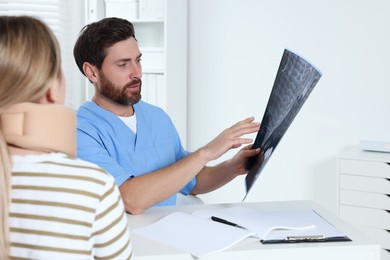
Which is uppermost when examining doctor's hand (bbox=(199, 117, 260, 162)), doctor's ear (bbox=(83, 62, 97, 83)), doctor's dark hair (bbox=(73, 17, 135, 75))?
doctor's dark hair (bbox=(73, 17, 135, 75))

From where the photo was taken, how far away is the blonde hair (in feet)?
2.80

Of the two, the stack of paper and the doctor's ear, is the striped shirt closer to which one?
the stack of paper

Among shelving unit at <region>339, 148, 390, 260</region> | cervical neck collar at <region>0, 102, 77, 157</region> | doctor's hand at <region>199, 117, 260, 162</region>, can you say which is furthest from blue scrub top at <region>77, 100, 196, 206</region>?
shelving unit at <region>339, 148, 390, 260</region>

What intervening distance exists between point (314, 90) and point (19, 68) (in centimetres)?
240

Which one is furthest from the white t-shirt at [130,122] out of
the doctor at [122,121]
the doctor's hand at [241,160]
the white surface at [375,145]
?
the white surface at [375,145]

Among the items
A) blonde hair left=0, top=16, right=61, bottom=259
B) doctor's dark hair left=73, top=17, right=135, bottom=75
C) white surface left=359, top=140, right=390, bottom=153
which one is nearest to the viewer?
blonde hair left=0, top=16, right=61, bottom=259

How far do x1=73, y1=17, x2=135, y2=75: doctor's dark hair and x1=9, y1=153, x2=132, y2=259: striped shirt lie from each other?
1.08 meters

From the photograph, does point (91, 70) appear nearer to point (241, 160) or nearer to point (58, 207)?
point (241, 160)

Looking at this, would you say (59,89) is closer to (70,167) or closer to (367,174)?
(70,167)

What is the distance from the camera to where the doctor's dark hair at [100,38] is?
193 cm

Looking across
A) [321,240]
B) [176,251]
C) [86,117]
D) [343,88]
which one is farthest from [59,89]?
[343,88]

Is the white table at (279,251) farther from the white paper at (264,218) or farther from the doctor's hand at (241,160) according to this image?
the doctor's hand at (241,160)

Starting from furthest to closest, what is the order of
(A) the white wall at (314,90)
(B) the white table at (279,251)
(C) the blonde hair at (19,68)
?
(A) the white wall at (314,90), (B) the white table at (279,251), (C) the blonde hair at (19,68)

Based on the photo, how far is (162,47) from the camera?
3.32 m
